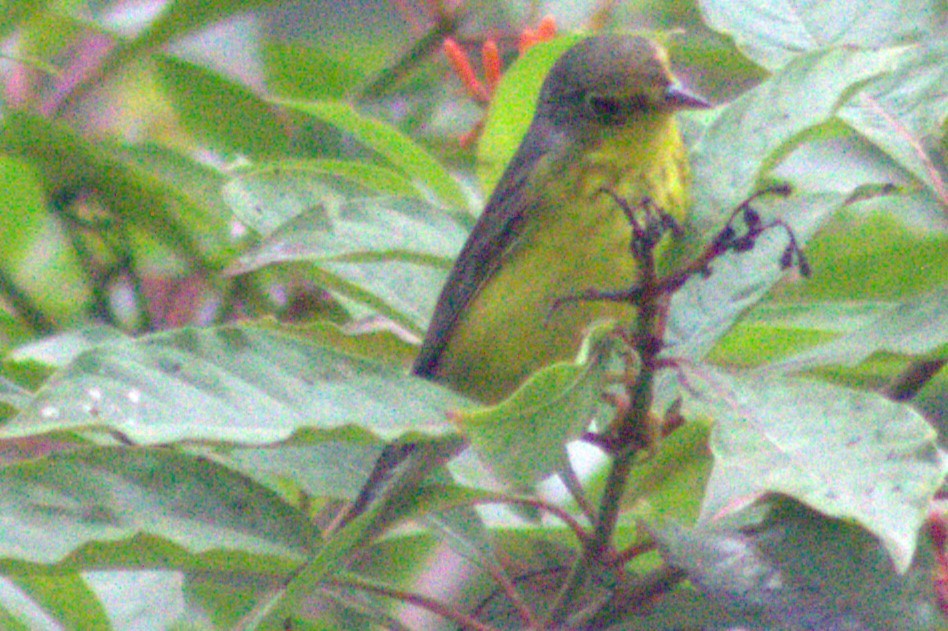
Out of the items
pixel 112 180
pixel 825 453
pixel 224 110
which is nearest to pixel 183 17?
pixel 224 110

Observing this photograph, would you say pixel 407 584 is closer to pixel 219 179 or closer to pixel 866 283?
pixel 219 179

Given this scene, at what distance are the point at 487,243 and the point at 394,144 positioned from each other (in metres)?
0.21

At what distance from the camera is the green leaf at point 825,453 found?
1104mm

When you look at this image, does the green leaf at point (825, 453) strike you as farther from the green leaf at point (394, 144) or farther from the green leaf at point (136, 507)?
the green leaf at point (394, 144)

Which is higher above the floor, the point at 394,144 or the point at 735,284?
the point at 394,144

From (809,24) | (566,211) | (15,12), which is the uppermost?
(15,12)

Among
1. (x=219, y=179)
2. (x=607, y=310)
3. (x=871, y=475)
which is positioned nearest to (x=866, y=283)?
(x=607, y=310)

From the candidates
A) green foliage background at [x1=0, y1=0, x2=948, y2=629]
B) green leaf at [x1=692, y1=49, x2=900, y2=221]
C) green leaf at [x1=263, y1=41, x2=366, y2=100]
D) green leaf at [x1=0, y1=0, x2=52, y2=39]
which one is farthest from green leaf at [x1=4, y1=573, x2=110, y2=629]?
green leaf at [x1=263, y1=41, x2=366, y2=100]

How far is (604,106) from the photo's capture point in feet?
6.58

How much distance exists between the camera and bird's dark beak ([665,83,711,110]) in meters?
1.83

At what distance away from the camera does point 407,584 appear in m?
2.33

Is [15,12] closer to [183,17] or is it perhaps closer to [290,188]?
[183,17]

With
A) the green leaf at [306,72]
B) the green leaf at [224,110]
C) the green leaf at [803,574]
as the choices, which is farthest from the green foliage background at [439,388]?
the green leaf at [306,72]

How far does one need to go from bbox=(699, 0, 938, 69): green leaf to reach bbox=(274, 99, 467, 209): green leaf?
501mm
